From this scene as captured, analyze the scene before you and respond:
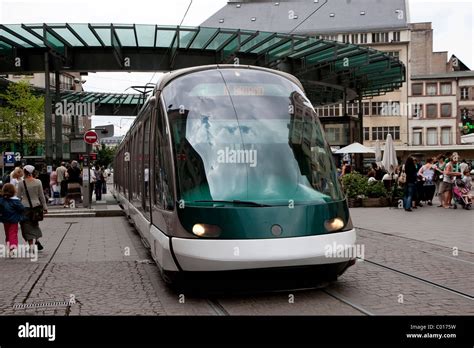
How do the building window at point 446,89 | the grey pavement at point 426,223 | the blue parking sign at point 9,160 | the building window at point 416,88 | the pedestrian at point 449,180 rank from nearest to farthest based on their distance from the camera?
the grey pavement at point 426,223
the pedestrian at point 449,180
the blue parking sign at point 9,160
the building window at point 446,89
the building window at point 416,88

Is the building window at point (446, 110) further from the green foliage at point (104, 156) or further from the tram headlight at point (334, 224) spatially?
the tram headlight at point (334, 224)

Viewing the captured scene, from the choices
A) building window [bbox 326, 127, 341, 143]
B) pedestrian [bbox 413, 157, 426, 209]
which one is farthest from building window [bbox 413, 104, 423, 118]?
pedestrian [bbox 413, 157, 426, 209]

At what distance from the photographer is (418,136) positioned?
78.8m

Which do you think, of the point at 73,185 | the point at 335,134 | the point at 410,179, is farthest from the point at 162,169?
the point at 335,134

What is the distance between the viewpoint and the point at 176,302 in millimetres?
7047

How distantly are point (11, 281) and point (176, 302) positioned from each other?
10.1ft

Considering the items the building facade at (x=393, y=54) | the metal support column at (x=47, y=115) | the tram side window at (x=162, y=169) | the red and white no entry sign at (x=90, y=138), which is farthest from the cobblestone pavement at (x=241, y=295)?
the building facade at (x=393, y=54)

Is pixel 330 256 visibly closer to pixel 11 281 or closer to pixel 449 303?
pixel 449 303

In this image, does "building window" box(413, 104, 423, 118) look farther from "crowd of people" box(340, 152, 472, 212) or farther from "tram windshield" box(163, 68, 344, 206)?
"tram windshield" box(163, 68, 344, 206)

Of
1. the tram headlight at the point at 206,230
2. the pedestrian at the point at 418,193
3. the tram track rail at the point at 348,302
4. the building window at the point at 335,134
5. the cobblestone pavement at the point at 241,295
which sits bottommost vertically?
the cobblestone pavement at the point at 241,295

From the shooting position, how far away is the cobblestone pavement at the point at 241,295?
664 cm

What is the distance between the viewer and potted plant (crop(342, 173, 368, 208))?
→ 872 inches

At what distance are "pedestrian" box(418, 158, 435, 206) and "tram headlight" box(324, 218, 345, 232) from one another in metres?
15.3

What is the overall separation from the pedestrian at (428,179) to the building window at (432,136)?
58.2 meters
